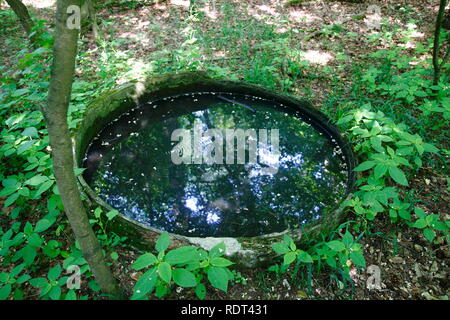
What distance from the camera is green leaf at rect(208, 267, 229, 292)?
1.58 meters

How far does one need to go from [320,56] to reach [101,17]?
4962 millimetres

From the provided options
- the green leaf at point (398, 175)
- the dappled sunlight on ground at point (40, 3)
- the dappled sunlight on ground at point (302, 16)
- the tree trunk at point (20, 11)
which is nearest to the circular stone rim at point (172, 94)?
the green leaf at point (398, 175)

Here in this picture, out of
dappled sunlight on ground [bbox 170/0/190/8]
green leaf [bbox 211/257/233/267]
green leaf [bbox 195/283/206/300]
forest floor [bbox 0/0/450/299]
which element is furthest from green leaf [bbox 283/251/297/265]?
dappled sunlight on ground [bbox 170/0/190/8]

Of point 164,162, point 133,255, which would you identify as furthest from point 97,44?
point 133,255

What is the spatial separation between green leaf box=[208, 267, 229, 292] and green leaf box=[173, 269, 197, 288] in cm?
14

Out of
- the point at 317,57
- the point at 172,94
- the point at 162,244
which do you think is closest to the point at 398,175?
the point at 162,244

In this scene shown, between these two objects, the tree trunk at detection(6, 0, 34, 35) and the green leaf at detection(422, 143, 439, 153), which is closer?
the green leaf at detection(422, 143, 439, 153)

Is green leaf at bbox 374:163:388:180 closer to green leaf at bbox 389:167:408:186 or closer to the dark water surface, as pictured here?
green leaf at bbox 389:167:408:186

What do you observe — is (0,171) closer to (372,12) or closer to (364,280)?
(364,280)

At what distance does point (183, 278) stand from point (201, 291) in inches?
24.5

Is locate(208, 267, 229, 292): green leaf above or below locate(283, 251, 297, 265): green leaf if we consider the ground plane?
above

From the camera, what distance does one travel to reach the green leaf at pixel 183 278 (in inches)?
58.6

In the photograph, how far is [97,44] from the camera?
213 inches

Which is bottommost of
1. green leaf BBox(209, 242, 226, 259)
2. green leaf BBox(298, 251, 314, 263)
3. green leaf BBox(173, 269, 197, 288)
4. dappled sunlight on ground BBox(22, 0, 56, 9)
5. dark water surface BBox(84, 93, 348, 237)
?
dark water surface BBox(84, 93, 348, 237)
